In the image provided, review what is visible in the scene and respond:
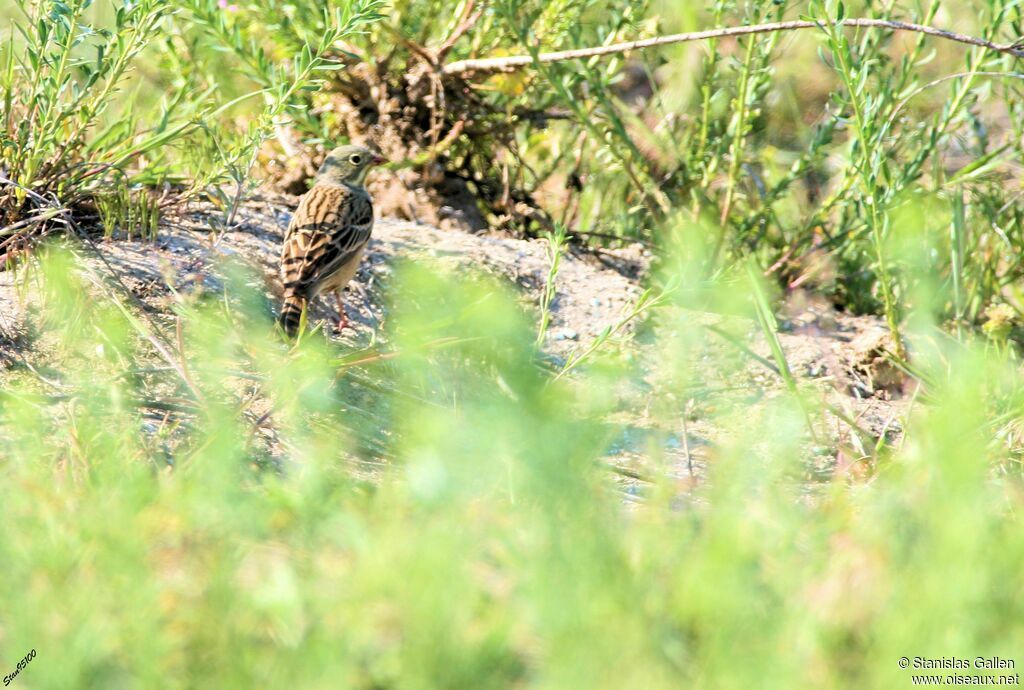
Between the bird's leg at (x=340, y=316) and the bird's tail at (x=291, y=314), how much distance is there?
29 cm

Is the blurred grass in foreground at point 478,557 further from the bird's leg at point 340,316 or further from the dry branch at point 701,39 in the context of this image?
the dry branch at point 701,39

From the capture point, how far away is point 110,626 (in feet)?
8.43

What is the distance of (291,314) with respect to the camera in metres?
4.98

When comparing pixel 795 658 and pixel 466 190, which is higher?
pixel 795 658

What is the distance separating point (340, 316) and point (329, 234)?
0.43 m

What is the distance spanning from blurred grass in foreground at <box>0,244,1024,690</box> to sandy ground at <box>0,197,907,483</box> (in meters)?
0.79

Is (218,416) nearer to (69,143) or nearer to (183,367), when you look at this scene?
(183,367)

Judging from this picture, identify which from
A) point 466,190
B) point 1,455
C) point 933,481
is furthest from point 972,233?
point 1,455

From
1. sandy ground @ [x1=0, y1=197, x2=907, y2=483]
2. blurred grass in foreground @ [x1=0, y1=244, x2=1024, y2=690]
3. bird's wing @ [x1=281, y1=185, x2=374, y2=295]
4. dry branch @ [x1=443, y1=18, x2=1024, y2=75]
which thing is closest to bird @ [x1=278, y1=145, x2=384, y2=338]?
bird's wing @ [x1=281, y1=185, x2=374, y2=295]

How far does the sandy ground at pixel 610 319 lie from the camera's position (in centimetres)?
470

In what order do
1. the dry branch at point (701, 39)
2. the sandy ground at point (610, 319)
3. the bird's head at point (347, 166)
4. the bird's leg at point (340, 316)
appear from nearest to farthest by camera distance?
the dry branch at point (701, 39), the sandy ground at point (610, 319), the bird's leg at point (340, 316), the bird's head at point (347, 166)

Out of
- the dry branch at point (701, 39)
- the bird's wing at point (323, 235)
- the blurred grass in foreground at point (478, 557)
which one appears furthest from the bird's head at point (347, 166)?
the blurred grass in foreground at point (478, 557)

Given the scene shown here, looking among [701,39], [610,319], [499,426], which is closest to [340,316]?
[610,319]

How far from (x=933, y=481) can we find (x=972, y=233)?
11.5ft
